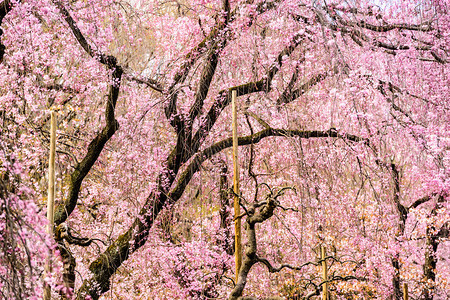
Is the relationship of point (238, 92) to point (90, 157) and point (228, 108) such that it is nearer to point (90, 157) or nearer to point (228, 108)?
point (228, 108)

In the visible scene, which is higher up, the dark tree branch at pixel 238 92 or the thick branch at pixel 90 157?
the dark tree branch at pixel 238 92

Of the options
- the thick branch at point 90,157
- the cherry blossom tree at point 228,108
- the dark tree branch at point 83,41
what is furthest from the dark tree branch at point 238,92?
the dark tree branch at point 83,41

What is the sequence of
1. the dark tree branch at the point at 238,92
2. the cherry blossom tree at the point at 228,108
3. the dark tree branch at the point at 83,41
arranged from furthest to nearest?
the dark tree branch at the point at 238,92
the dark tree branch at the point at 83,41
the cherry blossom tree at the point at 228,108

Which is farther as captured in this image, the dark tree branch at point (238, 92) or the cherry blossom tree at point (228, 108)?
the dark tree branch at point (238, 92)

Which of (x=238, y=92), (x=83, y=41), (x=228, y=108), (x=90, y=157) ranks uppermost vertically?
(x=83, y=41)

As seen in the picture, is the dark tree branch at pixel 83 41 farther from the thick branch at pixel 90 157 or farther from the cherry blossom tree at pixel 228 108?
the thick branch at pixel 90 157

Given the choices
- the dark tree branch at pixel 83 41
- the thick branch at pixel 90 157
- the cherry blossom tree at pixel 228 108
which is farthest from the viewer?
the thick branch at pixel 90 157

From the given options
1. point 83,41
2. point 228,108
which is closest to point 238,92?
point 228,108

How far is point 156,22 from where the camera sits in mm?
6918

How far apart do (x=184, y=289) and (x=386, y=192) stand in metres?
4.17

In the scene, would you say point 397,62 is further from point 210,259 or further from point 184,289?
point 184,289

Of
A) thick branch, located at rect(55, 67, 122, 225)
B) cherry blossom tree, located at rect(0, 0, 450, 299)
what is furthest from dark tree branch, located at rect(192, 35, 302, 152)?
thick branch, located at rect(55, 67, 122, 225)

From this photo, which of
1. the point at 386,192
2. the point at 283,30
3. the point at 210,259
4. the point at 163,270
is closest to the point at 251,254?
the point at 386,192

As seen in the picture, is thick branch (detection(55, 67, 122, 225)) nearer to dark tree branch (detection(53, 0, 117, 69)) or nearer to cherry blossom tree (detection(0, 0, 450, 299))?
cherry blossom tree (detection(0, 0, 450, 299))
